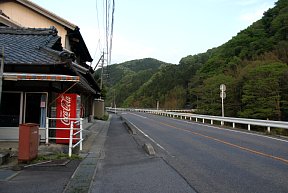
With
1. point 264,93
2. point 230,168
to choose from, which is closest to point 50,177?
point 230,168

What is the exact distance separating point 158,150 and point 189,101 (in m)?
92.6

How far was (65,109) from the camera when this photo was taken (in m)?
12.1

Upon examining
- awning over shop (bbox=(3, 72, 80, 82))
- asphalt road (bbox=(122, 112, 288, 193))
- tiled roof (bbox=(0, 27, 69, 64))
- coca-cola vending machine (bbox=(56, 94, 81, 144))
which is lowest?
asphalt road (bbox=(122, 112, 288, 193))

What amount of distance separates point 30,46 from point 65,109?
3342mm

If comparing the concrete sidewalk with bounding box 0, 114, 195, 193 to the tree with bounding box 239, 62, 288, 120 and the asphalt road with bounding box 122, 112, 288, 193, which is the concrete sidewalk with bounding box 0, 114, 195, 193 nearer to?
the asphalt road with bounding box 122, 112, 288, 193

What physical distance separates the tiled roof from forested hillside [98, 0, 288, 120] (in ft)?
105

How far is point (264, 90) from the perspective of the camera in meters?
40.4

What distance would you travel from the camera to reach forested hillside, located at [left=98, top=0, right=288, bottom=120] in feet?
132

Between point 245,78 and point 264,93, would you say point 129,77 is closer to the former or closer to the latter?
point 245,78

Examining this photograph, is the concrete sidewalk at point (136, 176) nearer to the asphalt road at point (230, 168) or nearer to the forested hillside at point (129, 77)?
→ the asphalt road at point (230, 168)

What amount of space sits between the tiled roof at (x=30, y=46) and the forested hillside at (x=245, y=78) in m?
32.0

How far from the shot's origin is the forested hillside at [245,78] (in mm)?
40250

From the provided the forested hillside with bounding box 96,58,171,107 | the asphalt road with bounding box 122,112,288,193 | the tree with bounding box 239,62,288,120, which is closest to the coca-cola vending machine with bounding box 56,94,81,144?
the asphalt road with bounding box 122,112,288,193

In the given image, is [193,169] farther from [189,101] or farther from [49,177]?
[189,101]
